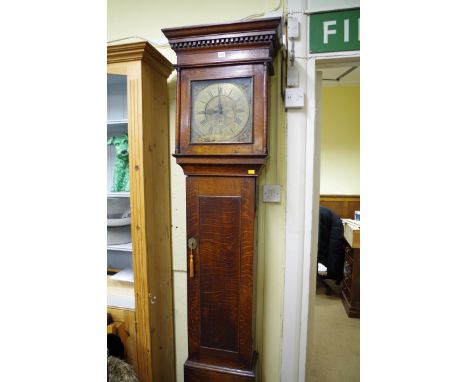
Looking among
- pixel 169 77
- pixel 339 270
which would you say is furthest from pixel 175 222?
pixel 339 270

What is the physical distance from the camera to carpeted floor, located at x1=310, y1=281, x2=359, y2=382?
184 cm

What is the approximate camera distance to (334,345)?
84.2 inches

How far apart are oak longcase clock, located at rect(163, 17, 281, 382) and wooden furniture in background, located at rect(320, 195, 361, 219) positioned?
255 centimetres

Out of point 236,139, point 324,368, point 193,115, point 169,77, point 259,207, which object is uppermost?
point 169,77

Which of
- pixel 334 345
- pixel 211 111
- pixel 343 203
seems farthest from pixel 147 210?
pixel 343 203

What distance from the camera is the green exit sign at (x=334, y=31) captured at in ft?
4.22

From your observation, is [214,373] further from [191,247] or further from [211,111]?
[211,111]

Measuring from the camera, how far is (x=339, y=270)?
2.80m

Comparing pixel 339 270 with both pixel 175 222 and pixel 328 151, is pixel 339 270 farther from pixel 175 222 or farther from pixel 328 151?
pixel 175 222

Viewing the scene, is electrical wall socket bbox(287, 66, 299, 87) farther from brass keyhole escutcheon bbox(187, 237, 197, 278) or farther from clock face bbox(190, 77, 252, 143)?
brass keyhole escutcheon bbox(187, 237, 197, 278)

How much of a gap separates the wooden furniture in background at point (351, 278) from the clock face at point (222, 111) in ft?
6.16

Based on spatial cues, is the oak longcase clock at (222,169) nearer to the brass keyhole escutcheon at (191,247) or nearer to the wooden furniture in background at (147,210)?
the brass keyhole escutcheon at (191,247)

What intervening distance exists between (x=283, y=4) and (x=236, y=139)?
82cm

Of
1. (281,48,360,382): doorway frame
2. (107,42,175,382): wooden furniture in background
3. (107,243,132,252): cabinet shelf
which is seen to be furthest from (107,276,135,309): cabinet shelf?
(281,48,360,382): doorway frame
